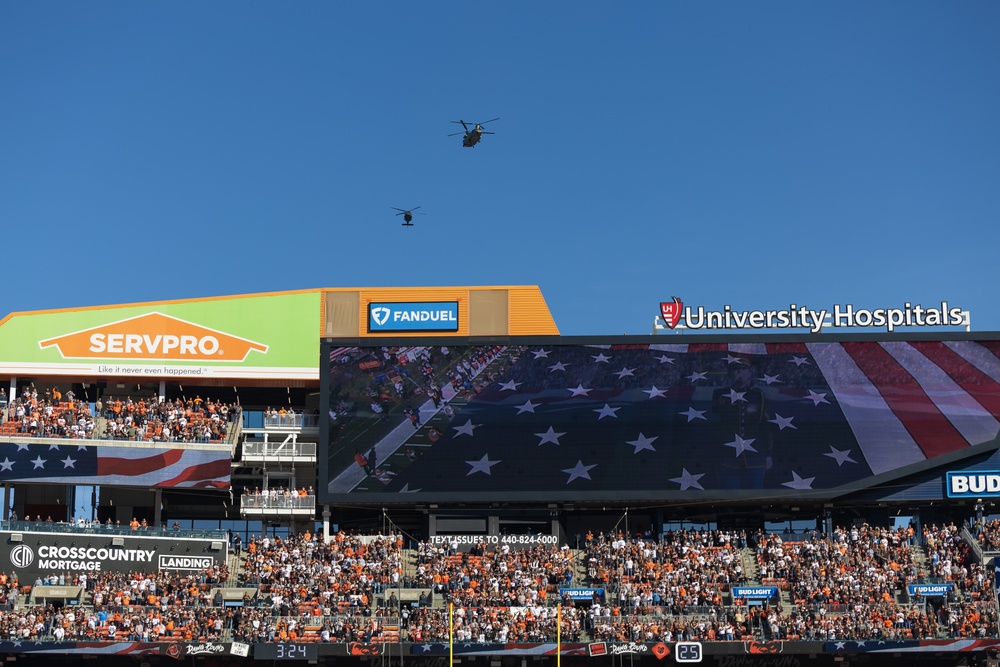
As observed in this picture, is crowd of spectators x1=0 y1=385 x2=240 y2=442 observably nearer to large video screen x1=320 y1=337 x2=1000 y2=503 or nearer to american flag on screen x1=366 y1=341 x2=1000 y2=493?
large video screen x1=320 y1=337 x2=1000 y2=503

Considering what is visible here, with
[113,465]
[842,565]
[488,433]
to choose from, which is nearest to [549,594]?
[488,433]

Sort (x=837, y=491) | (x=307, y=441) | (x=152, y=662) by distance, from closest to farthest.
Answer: (x=152, y=662) → (x=837, y=491) → (x=307, y=441)

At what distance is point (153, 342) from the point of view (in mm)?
68750

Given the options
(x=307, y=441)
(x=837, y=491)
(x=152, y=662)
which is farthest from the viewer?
(x=307, y=441)

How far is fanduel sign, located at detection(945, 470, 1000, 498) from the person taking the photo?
2525 inches

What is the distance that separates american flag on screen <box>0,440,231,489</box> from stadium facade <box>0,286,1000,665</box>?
0.29 ft

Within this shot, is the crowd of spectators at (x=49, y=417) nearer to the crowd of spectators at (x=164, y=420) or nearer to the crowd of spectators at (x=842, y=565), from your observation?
the crowd of spectators at (x=164, y=420)

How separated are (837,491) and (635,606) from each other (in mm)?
11133

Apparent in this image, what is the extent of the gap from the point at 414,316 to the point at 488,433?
24.4ft

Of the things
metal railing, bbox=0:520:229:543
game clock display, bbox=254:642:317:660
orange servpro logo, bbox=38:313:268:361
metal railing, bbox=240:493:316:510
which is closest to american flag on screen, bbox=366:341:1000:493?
metal railing, bbox=240:493:316:510

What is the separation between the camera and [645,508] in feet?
220

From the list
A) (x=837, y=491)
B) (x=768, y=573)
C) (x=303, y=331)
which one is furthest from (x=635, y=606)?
(x=303, y=331)

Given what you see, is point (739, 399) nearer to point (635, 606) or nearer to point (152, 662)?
point (635, 606)

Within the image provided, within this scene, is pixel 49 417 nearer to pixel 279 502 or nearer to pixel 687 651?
pixel 279 502
